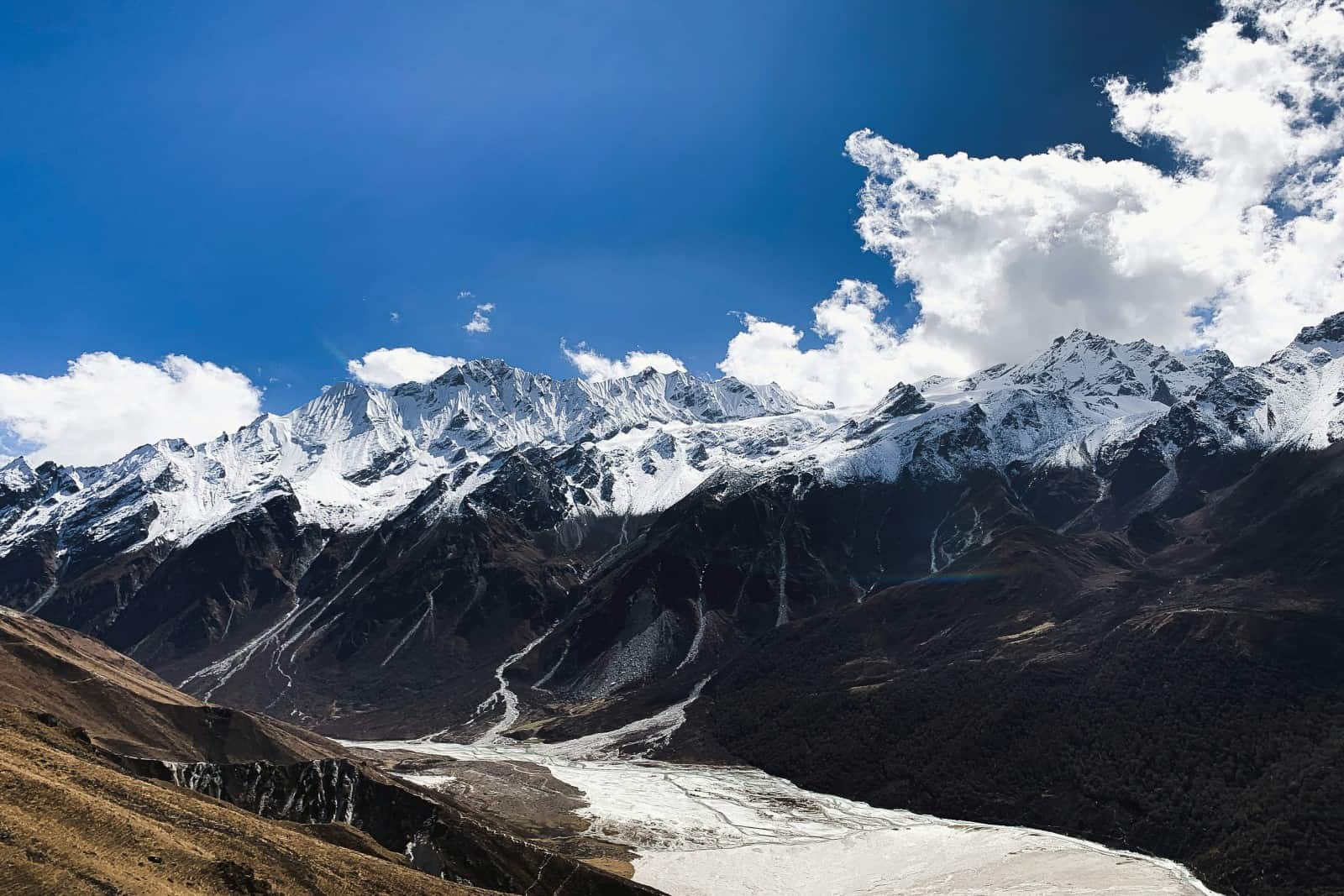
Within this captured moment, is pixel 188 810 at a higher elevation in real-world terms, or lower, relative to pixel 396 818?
higher

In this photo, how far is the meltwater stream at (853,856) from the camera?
140m

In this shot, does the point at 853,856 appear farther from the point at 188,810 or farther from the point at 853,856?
the point at 188,810

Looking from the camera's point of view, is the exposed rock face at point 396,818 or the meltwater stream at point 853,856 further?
the meltwater stream at point 853,856

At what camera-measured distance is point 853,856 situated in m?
159

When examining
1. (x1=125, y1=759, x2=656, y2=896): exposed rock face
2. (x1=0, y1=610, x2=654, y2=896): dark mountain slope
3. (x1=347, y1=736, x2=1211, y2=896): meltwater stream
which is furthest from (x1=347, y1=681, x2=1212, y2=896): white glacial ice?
(x1=0, y1=610, x2=654, y2=896): dark mountain slope

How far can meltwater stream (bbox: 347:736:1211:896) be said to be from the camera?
460 ft

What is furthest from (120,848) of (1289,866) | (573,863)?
(1289,866)

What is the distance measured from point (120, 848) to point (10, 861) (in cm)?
788

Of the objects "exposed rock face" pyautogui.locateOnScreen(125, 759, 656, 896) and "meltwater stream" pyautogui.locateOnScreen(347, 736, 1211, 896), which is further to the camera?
"meltwater stream" pyautogui.locateOnScreen(347, 736, 1211, 896)

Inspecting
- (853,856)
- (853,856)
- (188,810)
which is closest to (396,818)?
(188,810)

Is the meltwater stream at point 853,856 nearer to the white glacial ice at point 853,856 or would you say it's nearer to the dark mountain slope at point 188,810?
the white glacial ice at point 853,856

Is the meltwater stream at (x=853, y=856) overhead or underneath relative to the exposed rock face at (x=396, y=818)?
underneath

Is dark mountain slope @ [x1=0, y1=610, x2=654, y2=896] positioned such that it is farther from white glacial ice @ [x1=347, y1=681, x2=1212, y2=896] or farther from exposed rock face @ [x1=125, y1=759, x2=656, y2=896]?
white glacial ice @ [x1=347, y1=681, x2=1212, y2=896]

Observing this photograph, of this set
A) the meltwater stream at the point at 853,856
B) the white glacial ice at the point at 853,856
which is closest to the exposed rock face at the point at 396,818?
the white glacial ice at the point at 853,856
